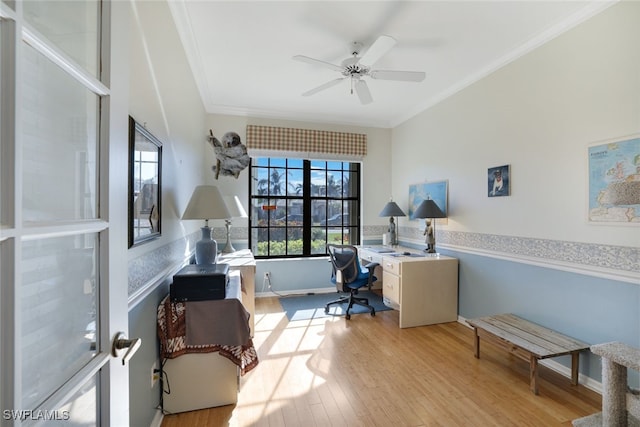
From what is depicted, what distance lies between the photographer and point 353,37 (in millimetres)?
2361

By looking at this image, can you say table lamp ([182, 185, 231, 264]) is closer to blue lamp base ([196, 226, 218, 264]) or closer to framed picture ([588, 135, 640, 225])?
blue lamp base ([196, 226, 218, 264])

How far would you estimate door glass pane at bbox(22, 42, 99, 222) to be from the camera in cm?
53

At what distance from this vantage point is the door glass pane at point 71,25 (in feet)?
1.84

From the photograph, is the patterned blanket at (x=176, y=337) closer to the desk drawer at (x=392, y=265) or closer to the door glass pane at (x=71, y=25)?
the door glass pane at (x=71, y=25)

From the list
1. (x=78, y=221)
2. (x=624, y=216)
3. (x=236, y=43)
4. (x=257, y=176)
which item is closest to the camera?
(x=78, y=221)

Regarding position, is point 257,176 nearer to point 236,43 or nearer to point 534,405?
point 236,43

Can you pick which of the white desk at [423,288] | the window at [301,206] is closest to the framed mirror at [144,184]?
the white desk at [423,288]

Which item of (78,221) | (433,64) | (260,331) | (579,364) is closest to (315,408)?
(260,331)

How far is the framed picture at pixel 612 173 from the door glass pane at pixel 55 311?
8.27 ft

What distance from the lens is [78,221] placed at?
25.9 inches

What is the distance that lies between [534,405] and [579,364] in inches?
22.6

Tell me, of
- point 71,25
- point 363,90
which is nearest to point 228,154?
point 363,90

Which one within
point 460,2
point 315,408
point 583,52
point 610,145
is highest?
point 460,2

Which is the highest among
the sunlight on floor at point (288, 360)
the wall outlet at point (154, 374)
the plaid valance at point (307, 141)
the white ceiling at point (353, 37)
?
the white ceiling at point (353, 37)
